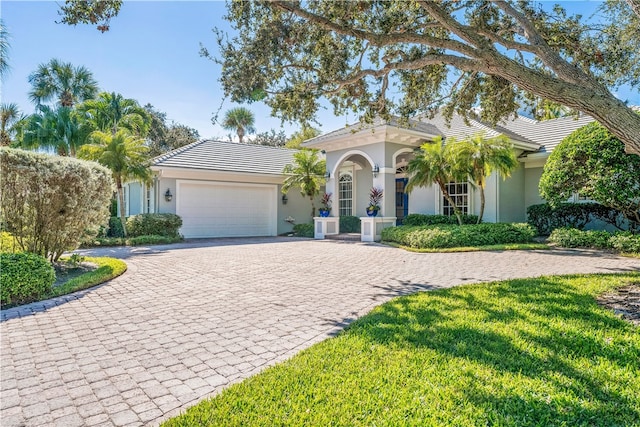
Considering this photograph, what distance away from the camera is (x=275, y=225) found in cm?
1920

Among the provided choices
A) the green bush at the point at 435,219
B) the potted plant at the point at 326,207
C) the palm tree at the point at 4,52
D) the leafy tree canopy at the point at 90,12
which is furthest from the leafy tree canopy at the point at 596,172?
the palm tree at the point at 4,52

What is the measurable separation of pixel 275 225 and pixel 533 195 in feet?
38.6

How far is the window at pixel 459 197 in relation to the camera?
15.3m

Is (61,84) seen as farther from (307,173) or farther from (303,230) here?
(303,230)

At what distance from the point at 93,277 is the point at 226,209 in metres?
10.8

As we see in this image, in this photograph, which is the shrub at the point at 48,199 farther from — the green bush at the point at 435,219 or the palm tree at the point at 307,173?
the green bush at the point at 435,219

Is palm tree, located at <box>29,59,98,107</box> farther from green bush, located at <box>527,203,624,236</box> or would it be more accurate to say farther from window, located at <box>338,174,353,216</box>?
green bush, located at <box>527,203,624,236</box>

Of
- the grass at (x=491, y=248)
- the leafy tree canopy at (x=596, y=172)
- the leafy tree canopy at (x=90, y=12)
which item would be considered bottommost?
the grass at (x=491, y=248)

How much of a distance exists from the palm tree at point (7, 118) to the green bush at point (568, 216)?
106ft

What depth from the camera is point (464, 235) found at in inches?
473

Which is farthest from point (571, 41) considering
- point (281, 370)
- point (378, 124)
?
point (281, 370)

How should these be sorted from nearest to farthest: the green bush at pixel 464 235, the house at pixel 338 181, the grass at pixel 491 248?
the grass at pixel 491 248, the green bush at pixel 464 235, the house at pixel 338 181

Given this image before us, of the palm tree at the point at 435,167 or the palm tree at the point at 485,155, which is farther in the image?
the palm tree at the point at 435,167

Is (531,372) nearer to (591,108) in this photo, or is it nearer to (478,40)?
(591,108)
